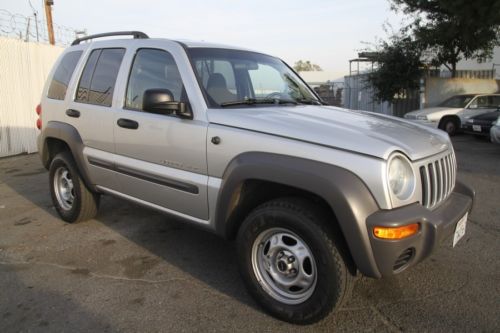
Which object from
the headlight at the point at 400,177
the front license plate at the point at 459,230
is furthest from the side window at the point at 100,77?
the front license plate at the point at 459,230

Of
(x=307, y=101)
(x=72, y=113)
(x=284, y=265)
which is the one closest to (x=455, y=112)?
(x=307, y=101)

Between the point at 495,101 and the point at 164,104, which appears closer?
the point at 164,104

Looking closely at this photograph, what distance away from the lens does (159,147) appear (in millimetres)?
3574

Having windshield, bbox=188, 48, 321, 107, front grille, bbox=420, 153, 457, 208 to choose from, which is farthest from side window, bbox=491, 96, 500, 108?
front grille, bbox=420, 153, 457, 208

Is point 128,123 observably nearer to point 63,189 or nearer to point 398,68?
point 63,189

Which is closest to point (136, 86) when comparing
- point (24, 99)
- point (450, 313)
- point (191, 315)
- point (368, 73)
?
point (191, 315)

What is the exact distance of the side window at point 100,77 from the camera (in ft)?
13.6

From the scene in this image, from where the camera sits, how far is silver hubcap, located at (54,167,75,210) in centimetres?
501

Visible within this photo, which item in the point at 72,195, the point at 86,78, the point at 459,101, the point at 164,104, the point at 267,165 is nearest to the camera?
the point at 267,165

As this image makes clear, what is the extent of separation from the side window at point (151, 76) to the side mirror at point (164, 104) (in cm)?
17

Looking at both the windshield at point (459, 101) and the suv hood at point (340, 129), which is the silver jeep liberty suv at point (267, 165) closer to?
the suv hood at point (340, 129)

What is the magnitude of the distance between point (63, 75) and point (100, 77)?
79 centimetres

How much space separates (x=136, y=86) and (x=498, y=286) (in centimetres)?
336

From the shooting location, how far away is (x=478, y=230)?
4.69m
